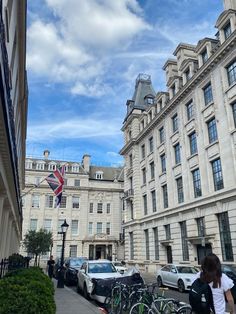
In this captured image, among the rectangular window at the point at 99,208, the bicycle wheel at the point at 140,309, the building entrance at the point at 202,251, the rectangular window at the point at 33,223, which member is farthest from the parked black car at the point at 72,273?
the rectangular window at the point at 99,208

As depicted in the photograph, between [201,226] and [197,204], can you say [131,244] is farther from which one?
[197,204]

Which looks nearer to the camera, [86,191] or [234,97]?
[234,97]

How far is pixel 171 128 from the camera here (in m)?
30.4

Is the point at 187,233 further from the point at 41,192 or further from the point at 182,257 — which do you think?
the point at 41,192

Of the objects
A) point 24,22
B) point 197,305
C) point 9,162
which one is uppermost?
point 24,22

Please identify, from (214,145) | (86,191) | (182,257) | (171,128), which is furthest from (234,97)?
(86,191)

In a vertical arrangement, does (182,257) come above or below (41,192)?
below

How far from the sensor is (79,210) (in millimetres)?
57594

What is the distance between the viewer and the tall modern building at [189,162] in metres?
21.7

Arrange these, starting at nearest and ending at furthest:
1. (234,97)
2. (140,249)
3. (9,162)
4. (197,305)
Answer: (197,305) < (9,162) < (234,97) < (140,249)

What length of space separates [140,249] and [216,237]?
14627 millimetres

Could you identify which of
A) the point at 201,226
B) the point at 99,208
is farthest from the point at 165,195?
the point at 99,208

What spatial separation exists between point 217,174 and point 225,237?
474 cm

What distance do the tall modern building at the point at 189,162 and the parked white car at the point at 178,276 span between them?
216 cm
